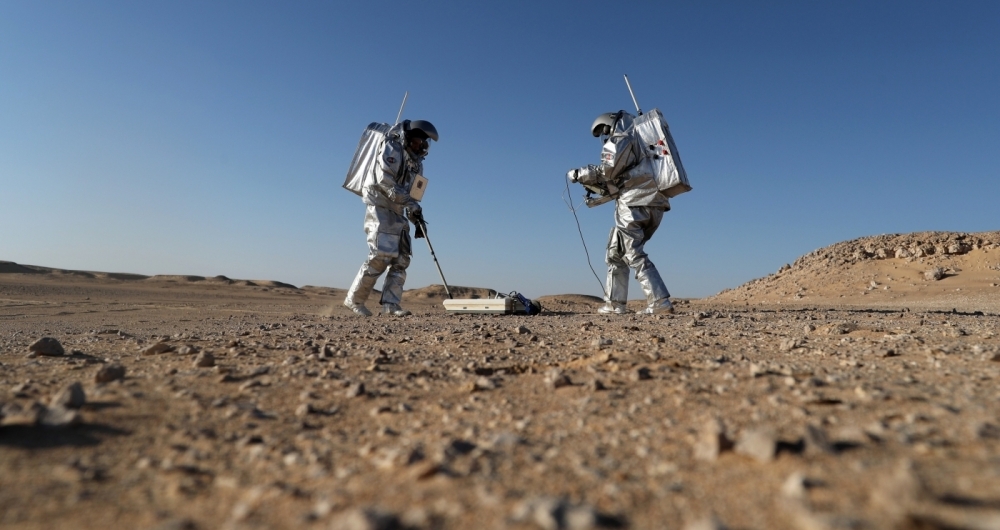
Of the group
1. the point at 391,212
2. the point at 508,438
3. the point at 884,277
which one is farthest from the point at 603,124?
the point at 884,277

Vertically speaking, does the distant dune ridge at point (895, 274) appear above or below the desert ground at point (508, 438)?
above

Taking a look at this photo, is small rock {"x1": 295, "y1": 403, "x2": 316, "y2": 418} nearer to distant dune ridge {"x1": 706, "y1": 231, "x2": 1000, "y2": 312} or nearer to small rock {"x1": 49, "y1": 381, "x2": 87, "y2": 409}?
small rock {"x1": 49, "y1": 381, "x2": 87, "y2": 409}

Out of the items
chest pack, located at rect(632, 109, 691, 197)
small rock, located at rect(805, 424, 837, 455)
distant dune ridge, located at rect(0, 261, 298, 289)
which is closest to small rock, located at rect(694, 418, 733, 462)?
small rock, located at rect(805, 424, 837, 455)

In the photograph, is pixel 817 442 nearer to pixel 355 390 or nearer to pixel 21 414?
pixel 355 390

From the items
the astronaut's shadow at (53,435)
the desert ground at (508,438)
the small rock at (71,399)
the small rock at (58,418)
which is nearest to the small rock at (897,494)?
the desert ground at (508,438)

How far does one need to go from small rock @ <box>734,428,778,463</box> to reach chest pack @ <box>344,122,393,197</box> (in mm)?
8235

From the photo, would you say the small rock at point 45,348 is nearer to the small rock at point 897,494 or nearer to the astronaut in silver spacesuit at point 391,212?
→ the small rock at point 897,494

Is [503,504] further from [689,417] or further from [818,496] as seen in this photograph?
[689,417]

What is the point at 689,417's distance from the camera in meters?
2.02

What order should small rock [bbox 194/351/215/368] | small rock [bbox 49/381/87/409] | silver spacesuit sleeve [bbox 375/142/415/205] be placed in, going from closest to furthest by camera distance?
small rock [bbox 49/381/87/409] → small rock [bbox 194/351/215/368] → silver spacesuit sleeve [bbox 375/142/415/205]

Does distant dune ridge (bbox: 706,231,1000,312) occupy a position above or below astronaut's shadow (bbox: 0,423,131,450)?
above

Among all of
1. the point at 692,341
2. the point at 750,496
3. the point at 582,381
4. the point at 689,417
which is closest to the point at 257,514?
the point at 750,496

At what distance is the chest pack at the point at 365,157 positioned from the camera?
30.2 ft

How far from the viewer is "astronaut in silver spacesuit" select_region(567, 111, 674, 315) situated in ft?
27.4
